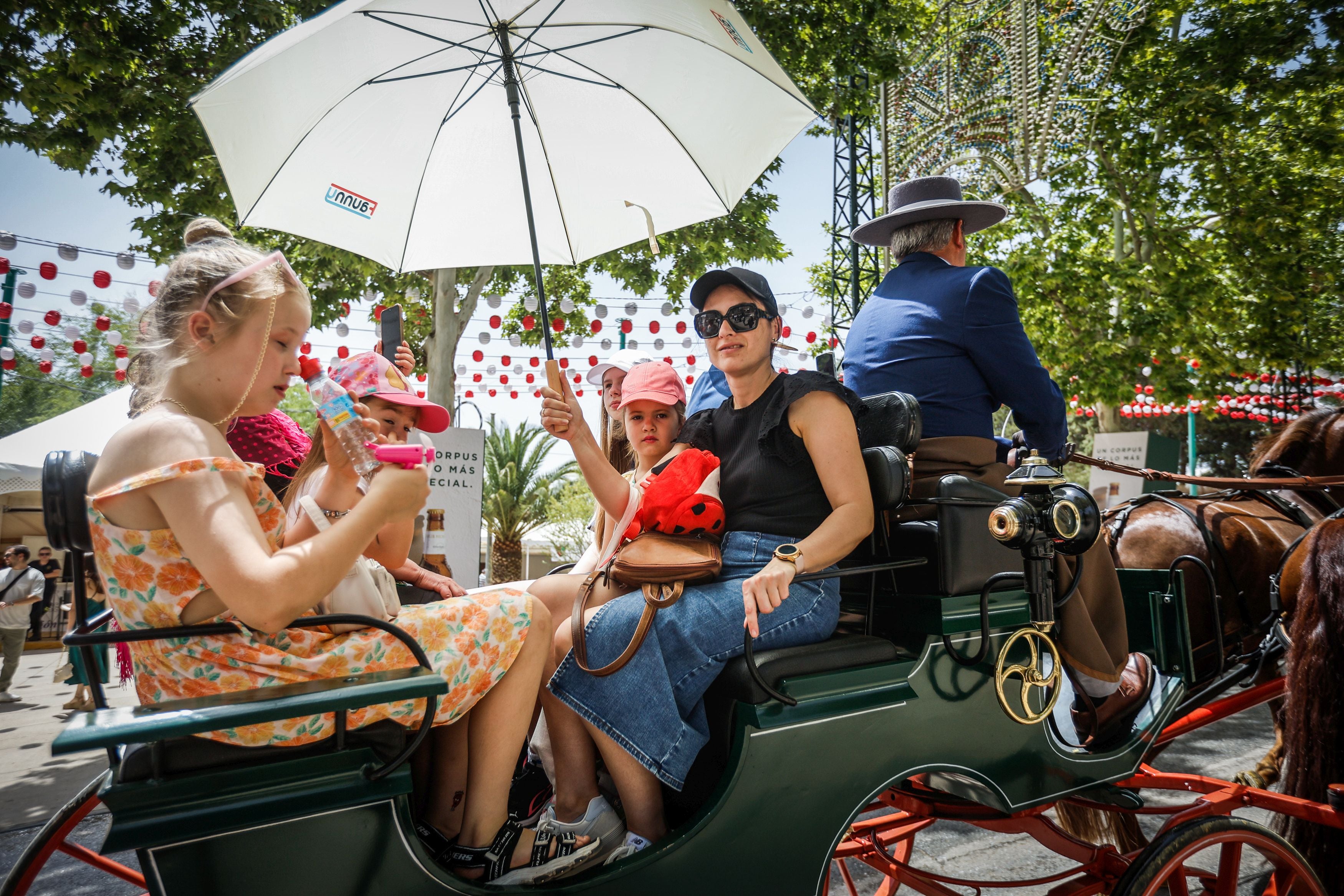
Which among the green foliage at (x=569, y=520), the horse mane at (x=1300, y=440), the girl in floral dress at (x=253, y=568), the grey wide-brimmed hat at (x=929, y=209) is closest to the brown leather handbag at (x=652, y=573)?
the girl in floral dress at (x=253, y=568)

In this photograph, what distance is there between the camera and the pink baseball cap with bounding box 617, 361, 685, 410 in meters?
2.61

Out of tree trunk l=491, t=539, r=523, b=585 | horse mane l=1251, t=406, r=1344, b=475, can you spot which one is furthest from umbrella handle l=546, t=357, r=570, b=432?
tree trunk l=491, t=539, r=523, b=585

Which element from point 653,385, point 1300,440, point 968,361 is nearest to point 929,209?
point 968,361

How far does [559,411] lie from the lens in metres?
2.17

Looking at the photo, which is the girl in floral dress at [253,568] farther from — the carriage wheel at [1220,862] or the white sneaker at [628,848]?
the carriage wheel at [1220,862]

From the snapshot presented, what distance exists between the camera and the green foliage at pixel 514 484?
16.4m

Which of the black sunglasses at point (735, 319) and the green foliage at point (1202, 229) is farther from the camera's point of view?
the green foliage at point (1202, 229)

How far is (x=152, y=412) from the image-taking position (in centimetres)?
133

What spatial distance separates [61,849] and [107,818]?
3102mm

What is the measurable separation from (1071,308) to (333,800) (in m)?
13.2

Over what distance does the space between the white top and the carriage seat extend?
911 cm

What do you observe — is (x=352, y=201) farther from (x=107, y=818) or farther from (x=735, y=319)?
(x=107, y=818)

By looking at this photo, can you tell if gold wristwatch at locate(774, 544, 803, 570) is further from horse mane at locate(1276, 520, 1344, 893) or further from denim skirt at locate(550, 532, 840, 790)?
horse mane at locate(1276, 520, 1344, 893)

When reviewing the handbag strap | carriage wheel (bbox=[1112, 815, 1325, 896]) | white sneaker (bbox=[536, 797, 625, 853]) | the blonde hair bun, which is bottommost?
carriage wheel (bbox=[1112, 815, 1325, 896])
